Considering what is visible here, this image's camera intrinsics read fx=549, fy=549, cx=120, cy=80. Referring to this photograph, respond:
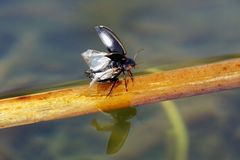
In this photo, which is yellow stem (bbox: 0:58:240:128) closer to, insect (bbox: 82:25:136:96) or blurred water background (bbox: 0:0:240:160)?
insect (bbox: 82:25:136:96)

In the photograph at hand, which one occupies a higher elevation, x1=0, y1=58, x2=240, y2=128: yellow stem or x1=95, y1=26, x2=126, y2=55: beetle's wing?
x1=95, y1=26, x2=126, y2=55: beetle's wing

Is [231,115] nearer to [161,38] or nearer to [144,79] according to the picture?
[144,79]

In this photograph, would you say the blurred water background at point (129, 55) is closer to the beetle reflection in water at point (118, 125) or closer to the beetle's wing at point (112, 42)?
the beetle reflection in water at point (118, 125)

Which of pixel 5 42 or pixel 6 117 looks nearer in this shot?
pixel 6 117

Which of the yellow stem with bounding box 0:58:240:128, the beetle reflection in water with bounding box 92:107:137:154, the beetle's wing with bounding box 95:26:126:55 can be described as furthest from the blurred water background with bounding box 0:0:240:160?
the beetle's wing with bounding box 95:26:126:55

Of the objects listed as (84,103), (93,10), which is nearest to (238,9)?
(93,10)

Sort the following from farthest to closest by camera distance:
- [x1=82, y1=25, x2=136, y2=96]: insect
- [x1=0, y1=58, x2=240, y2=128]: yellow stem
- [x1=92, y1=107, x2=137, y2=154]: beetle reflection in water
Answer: [x1=92, y1=107, x2=137, y2=154]: beetle reflection in water
[x1=82, y1=25, x2=136, y2=96]: insect
[x1=0, y1=58, x2=240, y2=128]: yellow stem

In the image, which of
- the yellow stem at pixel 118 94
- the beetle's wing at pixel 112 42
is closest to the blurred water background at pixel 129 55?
the yellow stem at pixel 118 94
